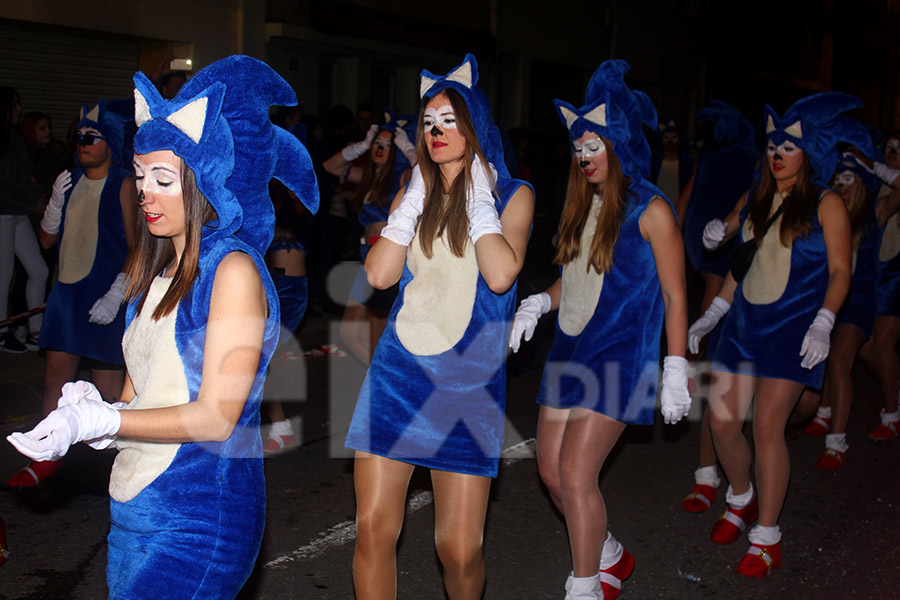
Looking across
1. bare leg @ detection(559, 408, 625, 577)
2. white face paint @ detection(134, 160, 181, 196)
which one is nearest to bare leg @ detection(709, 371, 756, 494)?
bare leg @ detection(559, 408, 625, 577)

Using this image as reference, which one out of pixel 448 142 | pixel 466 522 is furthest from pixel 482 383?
pixel 448 142

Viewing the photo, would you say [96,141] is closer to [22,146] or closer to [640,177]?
[640,177]

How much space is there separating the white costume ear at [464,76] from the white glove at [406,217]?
0.40m

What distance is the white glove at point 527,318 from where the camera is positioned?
384 centimetres

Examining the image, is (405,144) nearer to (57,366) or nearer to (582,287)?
(57,366)

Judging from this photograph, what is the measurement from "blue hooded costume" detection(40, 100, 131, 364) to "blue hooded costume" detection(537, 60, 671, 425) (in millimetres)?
2437

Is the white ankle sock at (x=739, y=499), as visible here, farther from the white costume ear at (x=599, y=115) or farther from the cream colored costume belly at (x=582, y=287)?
the white costume ear at (x=599, y=115)

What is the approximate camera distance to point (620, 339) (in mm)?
3826

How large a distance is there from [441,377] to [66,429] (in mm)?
1434

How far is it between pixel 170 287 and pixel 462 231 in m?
1.27

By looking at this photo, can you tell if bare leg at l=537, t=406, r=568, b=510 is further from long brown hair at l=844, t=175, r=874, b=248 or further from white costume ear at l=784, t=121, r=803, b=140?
long brown hair at l=844, t=175, r=874, b=248

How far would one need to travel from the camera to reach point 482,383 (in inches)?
130

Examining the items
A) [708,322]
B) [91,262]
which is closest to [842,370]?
[708,322]

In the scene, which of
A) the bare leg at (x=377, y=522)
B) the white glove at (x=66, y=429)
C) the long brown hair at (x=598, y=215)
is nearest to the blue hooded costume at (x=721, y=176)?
the long brown hair at (x=598, y=215)
